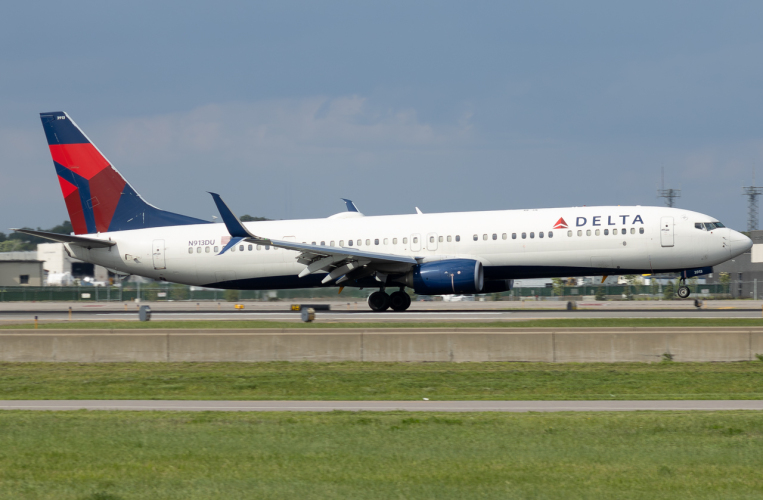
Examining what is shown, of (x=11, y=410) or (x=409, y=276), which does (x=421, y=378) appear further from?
(x=409, y=276)

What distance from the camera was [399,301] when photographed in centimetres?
3681

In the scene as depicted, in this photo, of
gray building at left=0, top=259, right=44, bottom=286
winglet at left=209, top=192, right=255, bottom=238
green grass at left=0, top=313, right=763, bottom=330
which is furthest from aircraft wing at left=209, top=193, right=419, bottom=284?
gray building at left=0, top=259, right=44, bottom=286

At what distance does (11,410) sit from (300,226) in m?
24.6

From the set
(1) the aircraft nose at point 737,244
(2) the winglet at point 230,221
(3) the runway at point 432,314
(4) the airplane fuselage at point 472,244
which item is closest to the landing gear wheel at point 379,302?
(3) the runway at point 432,314

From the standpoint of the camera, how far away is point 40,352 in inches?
872

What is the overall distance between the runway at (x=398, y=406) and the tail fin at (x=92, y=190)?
25362 millimetres

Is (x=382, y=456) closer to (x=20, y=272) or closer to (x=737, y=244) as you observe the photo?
(x=737, y=244)

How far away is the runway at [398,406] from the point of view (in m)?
13.6

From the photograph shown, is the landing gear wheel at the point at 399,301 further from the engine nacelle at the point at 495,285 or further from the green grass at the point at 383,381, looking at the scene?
the green grass at the point at 383,381

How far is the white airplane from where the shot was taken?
34.0 m

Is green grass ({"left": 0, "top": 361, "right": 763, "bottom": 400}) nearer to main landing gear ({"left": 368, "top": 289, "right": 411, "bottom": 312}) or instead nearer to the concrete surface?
the concrete surface

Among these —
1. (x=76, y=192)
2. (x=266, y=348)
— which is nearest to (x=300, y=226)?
(x=76, y=192)

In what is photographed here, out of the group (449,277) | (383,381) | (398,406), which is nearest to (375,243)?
(449,277)

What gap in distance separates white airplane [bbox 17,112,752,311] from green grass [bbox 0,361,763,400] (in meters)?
13.2
